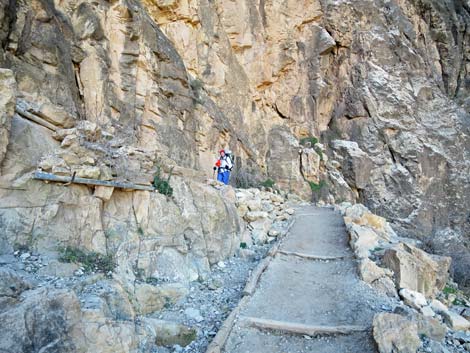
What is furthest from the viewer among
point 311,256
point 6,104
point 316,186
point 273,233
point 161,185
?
point 316,186

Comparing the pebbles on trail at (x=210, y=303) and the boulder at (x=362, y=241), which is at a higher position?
the boulder at (x=362, y=241)

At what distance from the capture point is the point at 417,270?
253 inches

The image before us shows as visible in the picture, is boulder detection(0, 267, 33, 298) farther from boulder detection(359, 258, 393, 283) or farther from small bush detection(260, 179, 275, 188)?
small bush detection(260, 179, 275, 188)

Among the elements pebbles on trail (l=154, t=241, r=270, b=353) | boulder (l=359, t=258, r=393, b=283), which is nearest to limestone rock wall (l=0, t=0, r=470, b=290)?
pebbles on trail (l=154, t=241, r=270, b=353)

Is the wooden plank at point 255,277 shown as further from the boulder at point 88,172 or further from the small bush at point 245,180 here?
the small bush at point 245,180

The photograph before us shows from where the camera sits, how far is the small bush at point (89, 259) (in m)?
4.52

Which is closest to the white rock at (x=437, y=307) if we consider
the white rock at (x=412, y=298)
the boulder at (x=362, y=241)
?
the white rock at (x=412, y=298)

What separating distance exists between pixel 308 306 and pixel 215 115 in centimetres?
1296

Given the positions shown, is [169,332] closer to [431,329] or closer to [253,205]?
[431,329]

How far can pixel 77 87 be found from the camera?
9.85 meters

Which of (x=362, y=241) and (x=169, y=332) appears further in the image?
(x=362, y=241)

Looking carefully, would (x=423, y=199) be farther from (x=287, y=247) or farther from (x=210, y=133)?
(x=287, y=247)

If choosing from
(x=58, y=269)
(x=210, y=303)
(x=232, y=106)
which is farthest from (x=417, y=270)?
(x=232, y=106)

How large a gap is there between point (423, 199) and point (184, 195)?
25358mm
